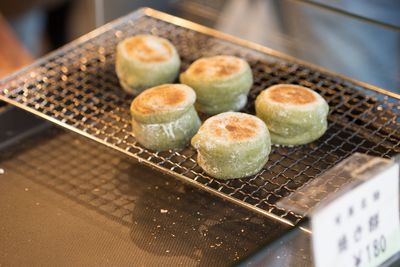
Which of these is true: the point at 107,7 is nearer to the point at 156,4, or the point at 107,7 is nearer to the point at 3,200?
the point at 156,4

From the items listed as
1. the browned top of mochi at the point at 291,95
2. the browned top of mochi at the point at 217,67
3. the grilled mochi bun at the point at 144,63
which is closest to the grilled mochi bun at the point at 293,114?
the browned top of mochi at the point at 291,95

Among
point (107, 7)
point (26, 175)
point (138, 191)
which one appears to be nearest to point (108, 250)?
point (138, 191)

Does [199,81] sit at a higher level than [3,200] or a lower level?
higher

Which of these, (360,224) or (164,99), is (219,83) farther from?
(360,224)

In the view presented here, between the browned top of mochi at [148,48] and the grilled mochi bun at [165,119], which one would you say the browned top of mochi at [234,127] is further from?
the browned top of mochi at [148,48]

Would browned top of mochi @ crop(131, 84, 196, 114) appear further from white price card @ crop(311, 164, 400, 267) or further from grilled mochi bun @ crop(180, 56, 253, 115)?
white price card @ crop(311, 164, 400, 267)

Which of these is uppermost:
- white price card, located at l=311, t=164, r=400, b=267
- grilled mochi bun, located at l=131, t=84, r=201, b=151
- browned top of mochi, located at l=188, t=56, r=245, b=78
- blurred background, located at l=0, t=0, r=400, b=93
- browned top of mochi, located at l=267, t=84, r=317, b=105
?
white price card, located at l=311, t=164, r=400, b=267

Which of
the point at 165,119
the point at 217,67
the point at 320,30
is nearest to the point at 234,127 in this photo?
the point at 165,119

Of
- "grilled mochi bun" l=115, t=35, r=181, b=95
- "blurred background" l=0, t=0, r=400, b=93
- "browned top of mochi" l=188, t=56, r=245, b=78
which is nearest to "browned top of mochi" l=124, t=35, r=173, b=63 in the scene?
"grilled mochi bun" l=115, t=35, r=181, b=95
